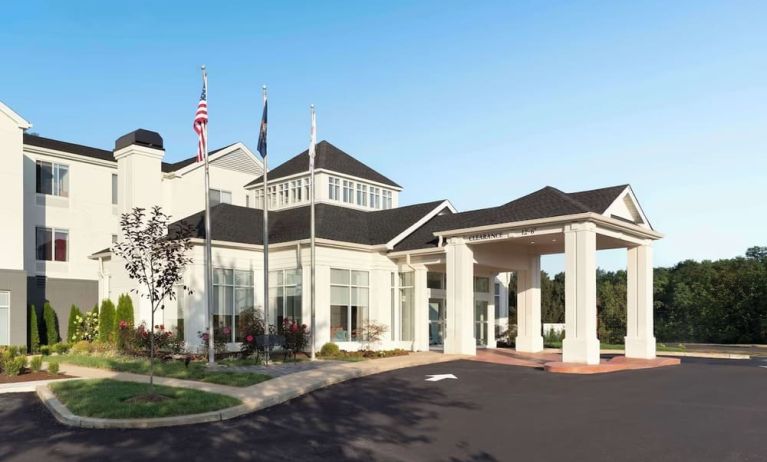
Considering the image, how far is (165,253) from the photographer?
15.1 metres

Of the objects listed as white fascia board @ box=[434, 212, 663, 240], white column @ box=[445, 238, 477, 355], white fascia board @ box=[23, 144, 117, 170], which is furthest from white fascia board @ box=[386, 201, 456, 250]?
white fascia board @ box=[23, 144, 117, 170]

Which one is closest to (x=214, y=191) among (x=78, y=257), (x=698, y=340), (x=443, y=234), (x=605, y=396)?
(x=78, y=257)

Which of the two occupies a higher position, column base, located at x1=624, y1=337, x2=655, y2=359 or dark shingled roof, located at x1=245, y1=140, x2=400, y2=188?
dark shingled roof, located at x1=245, y1=140, x2=400, y2=188

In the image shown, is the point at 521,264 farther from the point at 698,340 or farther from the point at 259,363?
the point at 698,340

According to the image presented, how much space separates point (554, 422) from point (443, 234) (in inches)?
552

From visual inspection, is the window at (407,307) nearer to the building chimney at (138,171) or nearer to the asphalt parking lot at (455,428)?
the asphalt parking lot at (455,428)

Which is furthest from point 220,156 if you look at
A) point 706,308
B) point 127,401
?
point 706,308

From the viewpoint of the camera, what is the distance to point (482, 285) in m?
32.0

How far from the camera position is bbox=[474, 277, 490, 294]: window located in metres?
31.6

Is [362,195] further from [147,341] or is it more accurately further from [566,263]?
[566,263]

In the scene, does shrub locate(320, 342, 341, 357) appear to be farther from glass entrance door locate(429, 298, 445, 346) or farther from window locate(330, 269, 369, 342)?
Result: glass entrance door locate(429, 298, 445, 346)

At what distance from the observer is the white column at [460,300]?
25.2m

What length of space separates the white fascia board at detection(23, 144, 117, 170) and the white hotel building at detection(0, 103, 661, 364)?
0.06 m

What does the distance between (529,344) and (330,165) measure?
1289 centimetres
